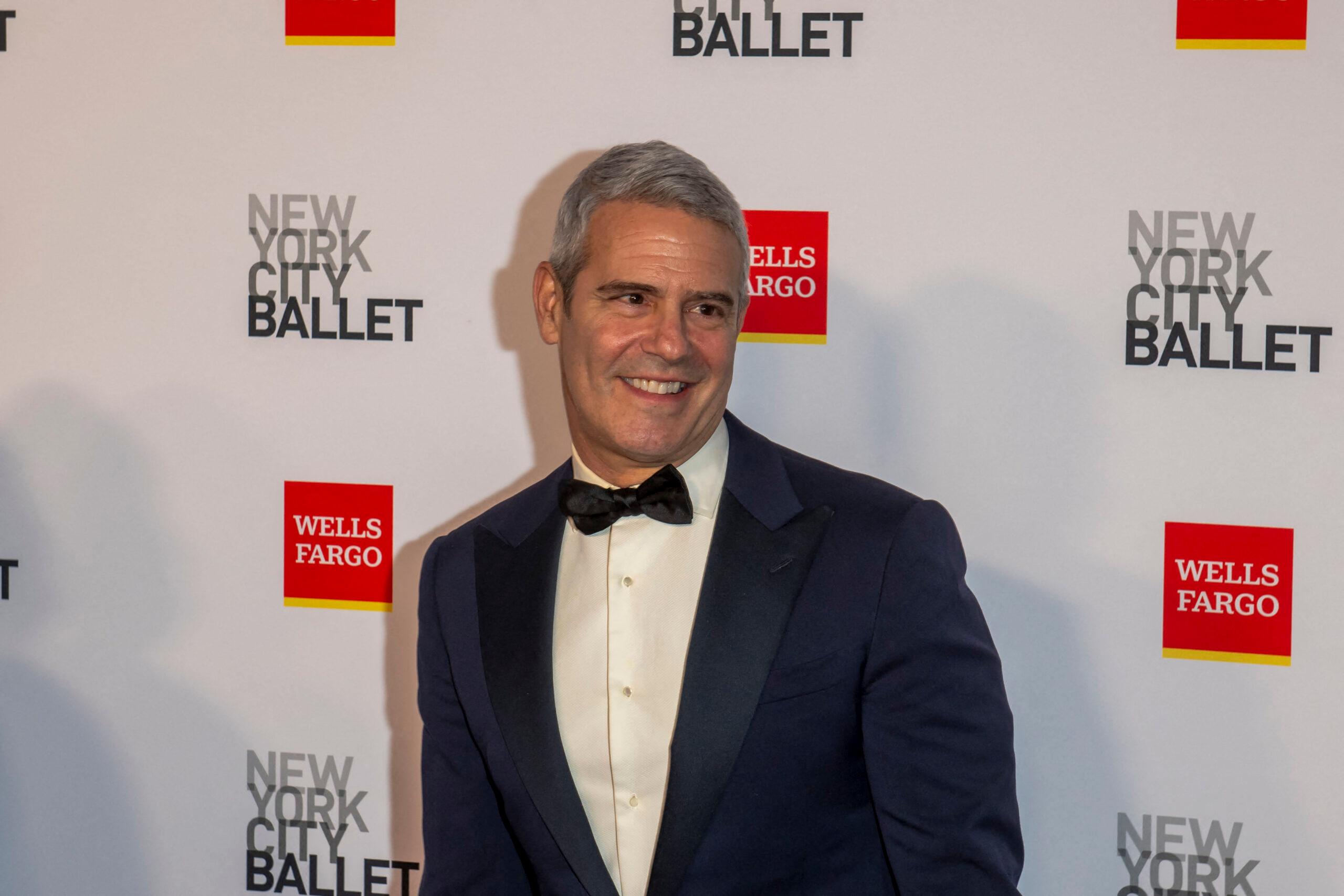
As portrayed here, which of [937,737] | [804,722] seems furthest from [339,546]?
[937,737]

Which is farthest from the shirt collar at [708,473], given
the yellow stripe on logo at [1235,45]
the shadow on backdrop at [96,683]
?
the shadow on backdrop at [96,683]

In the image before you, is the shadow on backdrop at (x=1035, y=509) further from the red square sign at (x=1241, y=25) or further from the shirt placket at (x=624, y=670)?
the shirt placket at (x=624, y=670)

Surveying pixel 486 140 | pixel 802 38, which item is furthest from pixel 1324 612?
pixel 486 140

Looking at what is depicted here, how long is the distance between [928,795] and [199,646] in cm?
170

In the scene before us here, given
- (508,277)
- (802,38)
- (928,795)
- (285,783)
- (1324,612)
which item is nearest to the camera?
(928,795)

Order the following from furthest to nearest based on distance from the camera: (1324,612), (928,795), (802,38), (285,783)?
1. (285,783)
2. (802,38)
3. (1324,612)
4. (928,795)

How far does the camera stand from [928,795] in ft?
4.83

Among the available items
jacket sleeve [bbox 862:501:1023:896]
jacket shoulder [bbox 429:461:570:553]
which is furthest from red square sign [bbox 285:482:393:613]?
jacket sleeve [bbox 862:501:1023:896]

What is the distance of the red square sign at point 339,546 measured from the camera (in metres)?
2.53

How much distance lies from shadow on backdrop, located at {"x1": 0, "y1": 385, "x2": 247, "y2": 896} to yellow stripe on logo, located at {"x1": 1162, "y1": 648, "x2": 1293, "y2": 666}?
1818 mm

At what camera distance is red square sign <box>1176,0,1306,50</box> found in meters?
2.11

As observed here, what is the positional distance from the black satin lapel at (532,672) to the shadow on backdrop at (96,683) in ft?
3.74

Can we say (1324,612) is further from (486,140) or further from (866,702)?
(486,140)

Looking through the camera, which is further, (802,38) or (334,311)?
(334,311)
